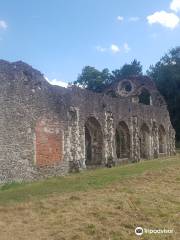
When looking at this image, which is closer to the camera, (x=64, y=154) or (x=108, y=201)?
(x=108, y=201)

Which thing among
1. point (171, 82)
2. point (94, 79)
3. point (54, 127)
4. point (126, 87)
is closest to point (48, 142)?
point (54, 127)

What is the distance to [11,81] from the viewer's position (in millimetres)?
15242

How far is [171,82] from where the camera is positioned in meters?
42.9

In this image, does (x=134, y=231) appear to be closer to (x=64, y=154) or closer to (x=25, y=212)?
(x=25, y=212)

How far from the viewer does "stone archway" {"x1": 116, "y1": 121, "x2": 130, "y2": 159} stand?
25516 millimetres

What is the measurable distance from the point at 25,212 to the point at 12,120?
5.57 metres

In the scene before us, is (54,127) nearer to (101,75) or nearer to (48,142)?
(48,142)

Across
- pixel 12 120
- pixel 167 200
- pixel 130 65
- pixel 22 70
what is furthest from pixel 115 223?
pixel 130 65

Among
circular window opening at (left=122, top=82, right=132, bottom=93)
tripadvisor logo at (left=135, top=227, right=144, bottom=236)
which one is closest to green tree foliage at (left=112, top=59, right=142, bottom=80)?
circular window opening at (left=122, top=82, right=132, bottom=93)

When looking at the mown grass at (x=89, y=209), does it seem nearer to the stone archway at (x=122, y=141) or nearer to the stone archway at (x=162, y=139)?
the stone archway at (x=122, y=141)

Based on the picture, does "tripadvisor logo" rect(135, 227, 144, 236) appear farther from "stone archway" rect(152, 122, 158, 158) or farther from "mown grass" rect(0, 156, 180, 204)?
"stone archway" rect(152, 122, 158, 158)

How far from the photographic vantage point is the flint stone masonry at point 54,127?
1513 cm

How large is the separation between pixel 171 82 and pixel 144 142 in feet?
51.3

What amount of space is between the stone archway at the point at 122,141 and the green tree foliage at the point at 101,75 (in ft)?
75.7
